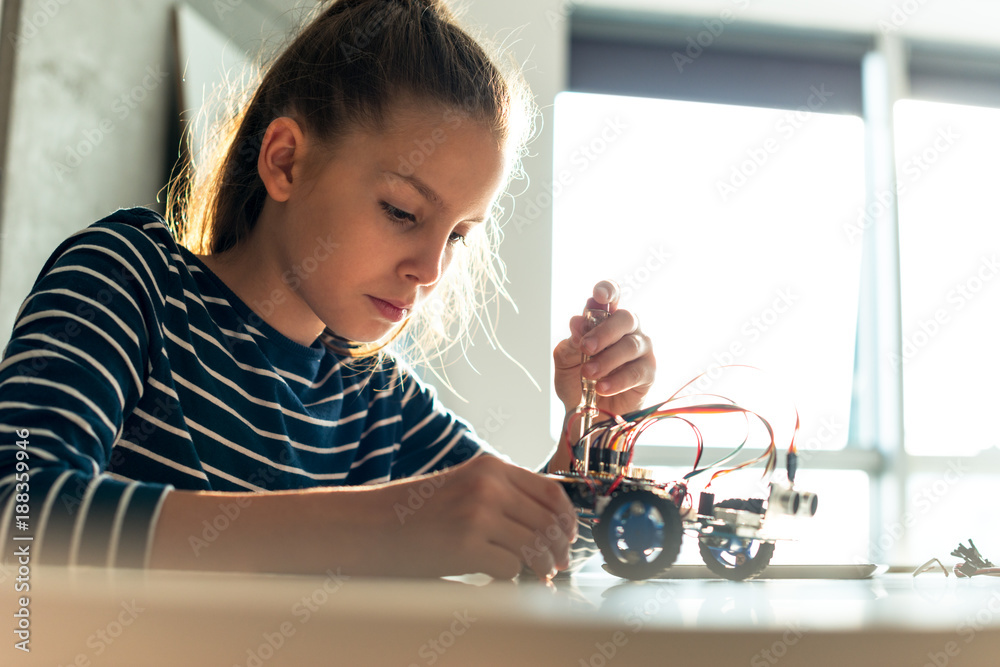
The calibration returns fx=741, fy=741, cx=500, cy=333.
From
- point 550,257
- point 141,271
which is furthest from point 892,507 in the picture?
point 141,271

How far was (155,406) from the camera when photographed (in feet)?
2.32

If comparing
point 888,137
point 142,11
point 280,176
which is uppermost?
point 888,137

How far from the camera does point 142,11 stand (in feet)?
4.74

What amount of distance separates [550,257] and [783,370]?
0.97 metres

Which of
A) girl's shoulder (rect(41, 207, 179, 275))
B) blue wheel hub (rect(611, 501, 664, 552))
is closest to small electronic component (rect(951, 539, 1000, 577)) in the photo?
blue wheel hub (rect(611, 501, 664, 552))

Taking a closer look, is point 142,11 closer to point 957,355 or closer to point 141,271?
point 141,271
